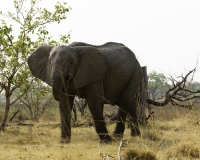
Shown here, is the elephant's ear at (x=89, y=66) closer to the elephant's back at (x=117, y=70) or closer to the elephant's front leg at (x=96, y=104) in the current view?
the elephant's front leg at (x=96, y=104)

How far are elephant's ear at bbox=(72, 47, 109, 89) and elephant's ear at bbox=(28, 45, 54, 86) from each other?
0.82 metres

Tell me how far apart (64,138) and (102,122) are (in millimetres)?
1033

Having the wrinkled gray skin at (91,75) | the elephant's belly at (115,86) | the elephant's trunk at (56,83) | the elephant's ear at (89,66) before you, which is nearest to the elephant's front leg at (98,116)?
the wrinkled gray skin at (91,75)

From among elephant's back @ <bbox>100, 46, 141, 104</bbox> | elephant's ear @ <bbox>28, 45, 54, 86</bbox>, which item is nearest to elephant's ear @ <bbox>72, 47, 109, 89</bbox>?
elephant's back @ <bbox>100, 46, 141, 104</bbox>

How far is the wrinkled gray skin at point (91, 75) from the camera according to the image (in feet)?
24.4

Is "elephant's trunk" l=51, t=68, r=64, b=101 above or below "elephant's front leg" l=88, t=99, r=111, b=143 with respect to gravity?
above

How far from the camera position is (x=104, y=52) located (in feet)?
28.3

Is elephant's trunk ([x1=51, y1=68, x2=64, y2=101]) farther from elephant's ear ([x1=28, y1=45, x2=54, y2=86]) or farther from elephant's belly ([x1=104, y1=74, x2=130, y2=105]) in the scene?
elephant's belly ([x1=104, y1=74, x2=130, y2=105])

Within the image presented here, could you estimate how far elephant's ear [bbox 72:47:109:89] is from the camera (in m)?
7.84

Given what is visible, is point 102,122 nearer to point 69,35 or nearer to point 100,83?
point 100,83

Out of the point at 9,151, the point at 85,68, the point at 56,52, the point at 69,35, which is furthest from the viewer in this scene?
the point at 69,35

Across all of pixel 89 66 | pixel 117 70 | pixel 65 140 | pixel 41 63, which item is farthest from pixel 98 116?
pixel 41 63

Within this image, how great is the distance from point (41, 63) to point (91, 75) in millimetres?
1350

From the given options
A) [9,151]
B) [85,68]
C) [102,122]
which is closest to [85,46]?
[85,68]
